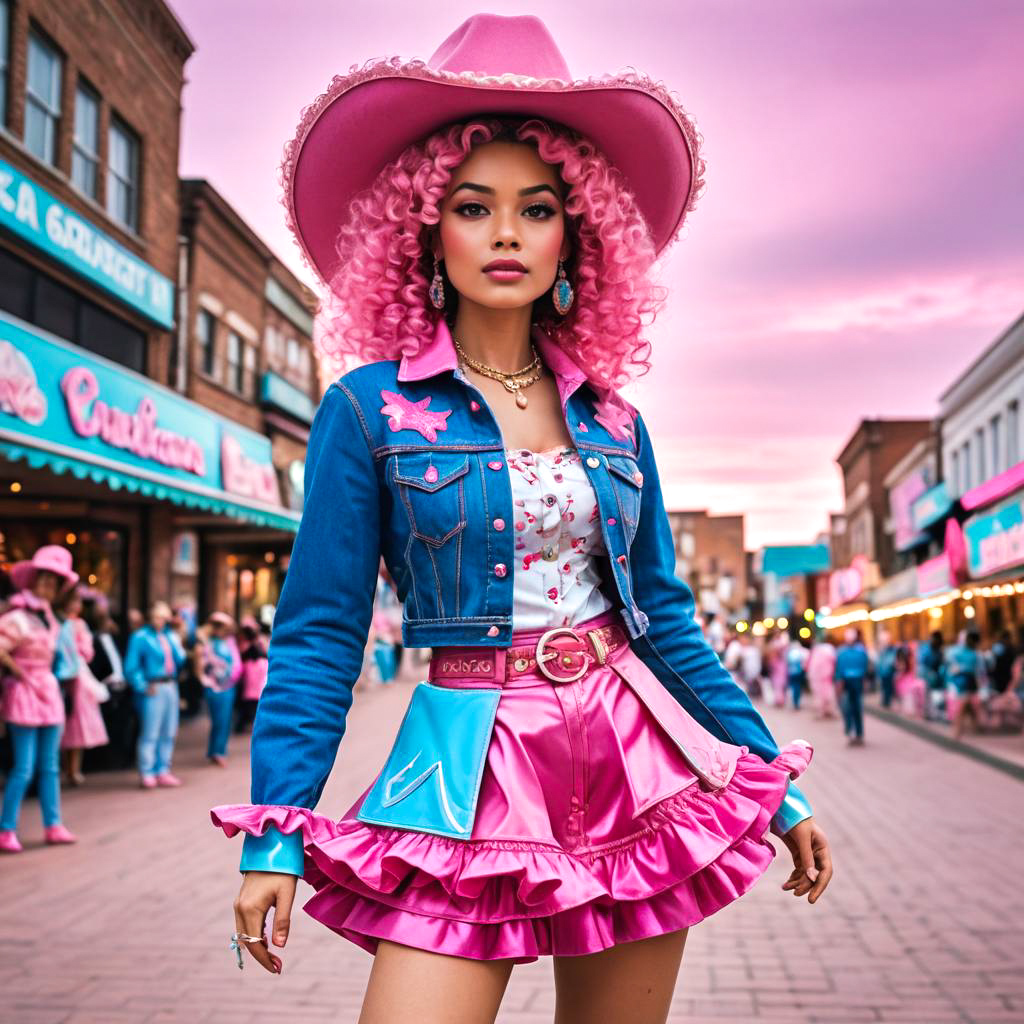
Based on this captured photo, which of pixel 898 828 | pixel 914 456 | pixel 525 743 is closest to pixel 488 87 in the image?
pixel 525 743

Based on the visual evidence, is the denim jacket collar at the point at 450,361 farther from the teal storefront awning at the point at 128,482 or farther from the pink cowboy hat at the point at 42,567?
the pink cowboy hat at the point at 42,567

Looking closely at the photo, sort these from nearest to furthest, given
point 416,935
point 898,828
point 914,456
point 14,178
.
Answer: point 416,935 → point 898,828 → point 14,178 → point 914,456

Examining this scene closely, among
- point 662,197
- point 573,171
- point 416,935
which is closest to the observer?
point 416,935

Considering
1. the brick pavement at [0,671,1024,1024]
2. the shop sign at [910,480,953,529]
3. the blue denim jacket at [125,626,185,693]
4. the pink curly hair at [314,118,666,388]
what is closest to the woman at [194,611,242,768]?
the blue denim jacket at [125,626,185,693]

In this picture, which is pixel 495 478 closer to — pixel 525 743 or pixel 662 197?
pixel 525 743

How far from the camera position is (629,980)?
2023 millimetres

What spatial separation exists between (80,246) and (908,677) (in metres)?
17.4

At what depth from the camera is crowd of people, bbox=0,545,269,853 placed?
26.8ft

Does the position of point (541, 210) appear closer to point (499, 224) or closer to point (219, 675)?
point (499, 224)

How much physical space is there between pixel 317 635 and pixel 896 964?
4.18m

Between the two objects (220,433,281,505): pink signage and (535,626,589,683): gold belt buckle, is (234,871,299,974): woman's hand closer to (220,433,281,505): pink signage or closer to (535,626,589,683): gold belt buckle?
(535,626,589,683): gold belt buckle

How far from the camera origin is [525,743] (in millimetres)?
1988

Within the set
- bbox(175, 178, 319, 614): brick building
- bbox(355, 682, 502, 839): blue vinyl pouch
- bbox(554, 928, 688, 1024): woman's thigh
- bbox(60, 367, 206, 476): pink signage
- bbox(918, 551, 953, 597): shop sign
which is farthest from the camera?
bbox(918, 551, 953, 597): shop sign

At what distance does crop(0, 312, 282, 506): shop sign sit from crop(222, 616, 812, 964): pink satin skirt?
26.1 ft
